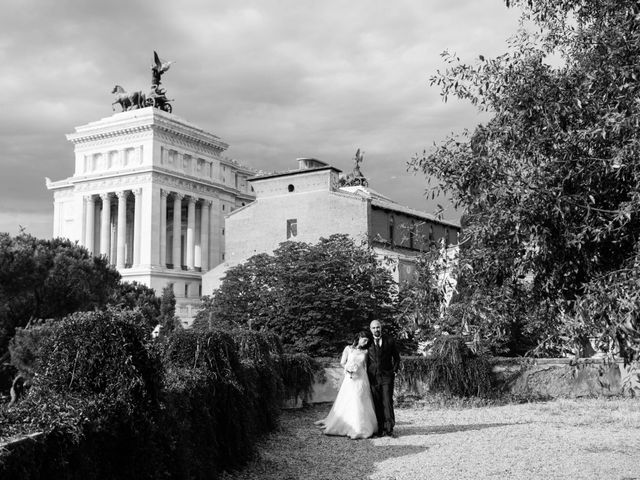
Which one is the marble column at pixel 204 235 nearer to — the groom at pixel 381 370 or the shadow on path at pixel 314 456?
the shadow on path at pixel 314 456

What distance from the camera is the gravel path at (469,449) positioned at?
33.6 feet

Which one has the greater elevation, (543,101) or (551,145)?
(543,101)

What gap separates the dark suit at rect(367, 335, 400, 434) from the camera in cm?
1389

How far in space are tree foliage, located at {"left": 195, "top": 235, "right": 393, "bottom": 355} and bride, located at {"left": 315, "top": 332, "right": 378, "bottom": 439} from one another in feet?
48.8

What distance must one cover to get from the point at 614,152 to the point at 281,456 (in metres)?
6.91

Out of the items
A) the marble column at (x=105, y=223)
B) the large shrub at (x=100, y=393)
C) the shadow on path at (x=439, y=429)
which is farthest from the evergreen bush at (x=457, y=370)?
the marble column at (x=105, y=223)

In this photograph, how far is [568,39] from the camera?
32.1 feet

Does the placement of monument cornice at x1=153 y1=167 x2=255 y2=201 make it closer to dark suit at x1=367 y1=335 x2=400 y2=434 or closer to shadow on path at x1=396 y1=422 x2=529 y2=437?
shadow on path at x1=396 y1=422 x2=529 y2=437

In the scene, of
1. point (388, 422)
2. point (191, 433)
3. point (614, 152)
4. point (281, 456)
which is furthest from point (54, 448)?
point (388, 422)

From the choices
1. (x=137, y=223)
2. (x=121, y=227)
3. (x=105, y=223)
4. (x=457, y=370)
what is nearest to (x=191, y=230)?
(x=137, y=223)

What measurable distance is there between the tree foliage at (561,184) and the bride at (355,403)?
4899 mm

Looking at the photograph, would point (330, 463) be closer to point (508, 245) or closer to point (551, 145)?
point (508, 245)

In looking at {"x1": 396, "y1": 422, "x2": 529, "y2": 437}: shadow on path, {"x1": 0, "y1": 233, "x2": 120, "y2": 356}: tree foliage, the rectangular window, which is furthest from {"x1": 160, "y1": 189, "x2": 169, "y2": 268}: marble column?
{"x1": 396, "y1": 422, "x2": 529, "y2": 437}: shadow on path

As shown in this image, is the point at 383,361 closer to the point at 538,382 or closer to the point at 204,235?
the point at 538,382
